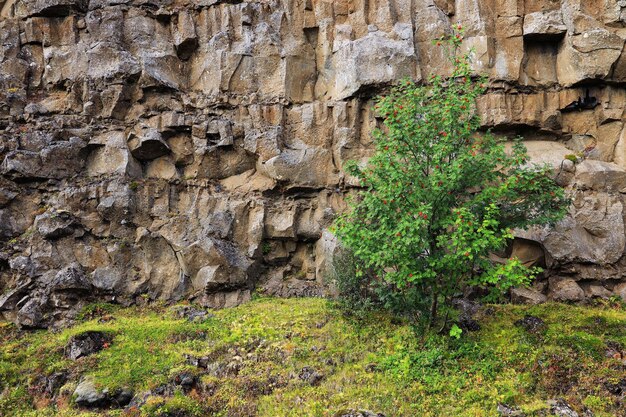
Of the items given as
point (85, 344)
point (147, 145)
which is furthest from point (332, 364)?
point (147, 145)

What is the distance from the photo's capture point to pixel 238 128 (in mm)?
24562

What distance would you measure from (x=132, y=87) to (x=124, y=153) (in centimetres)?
404

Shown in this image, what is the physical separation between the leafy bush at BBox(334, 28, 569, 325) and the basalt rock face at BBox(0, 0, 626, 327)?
6.97 metres

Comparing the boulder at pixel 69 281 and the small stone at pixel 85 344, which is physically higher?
the boulder at pixel 69 281

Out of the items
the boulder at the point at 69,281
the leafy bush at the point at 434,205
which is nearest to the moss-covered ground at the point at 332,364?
the leafy bush at the point at 434,205

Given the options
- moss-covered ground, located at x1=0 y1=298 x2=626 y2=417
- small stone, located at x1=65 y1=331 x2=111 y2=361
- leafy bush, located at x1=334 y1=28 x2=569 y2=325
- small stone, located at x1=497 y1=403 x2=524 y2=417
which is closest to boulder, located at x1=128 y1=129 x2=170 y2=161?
moss-covered ground, located at x1=0 y1=298 x2=626 y2=417

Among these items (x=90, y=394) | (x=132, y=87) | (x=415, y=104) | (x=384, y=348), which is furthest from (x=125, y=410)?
(x=132, y=87)

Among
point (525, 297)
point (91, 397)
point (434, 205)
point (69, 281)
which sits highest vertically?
point (434, 205)

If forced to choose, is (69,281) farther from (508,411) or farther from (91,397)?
(508,411)

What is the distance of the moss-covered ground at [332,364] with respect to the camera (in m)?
12.6

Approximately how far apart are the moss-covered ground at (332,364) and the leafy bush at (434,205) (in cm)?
195

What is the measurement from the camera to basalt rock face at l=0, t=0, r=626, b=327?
70.1 ft

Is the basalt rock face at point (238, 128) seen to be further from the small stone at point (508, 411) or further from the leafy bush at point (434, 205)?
the small stone at point (508, 411)

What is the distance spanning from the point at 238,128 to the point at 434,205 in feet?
44.7
